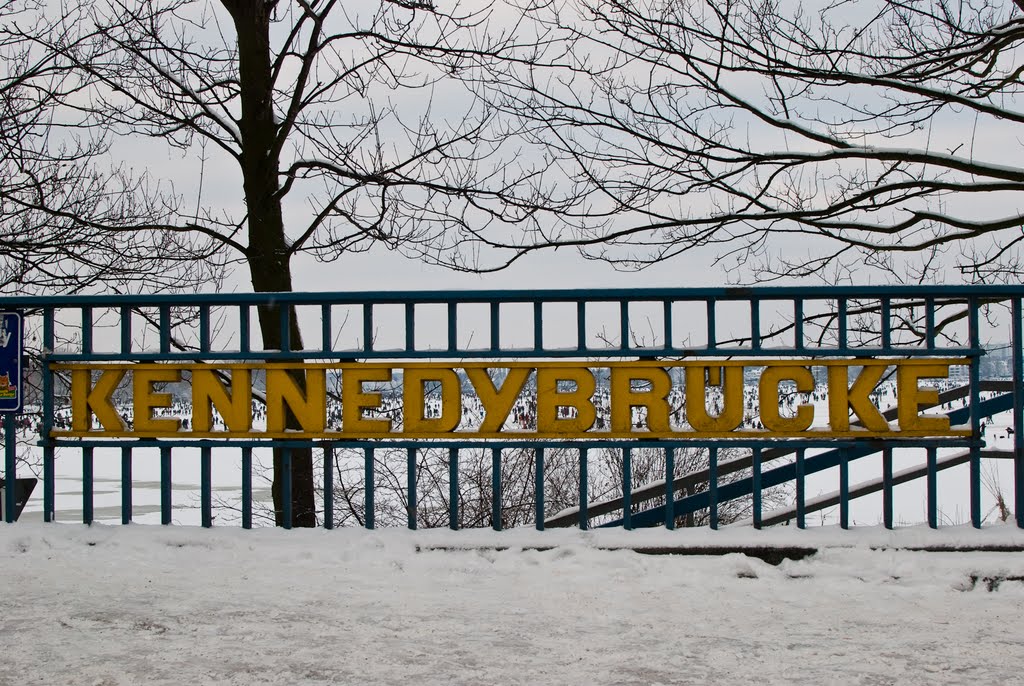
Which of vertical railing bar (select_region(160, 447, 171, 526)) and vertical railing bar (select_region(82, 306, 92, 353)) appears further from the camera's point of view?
vertical railing bar (select_region(82, 306, 92, 353))

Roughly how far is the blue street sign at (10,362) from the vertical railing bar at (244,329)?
170 cm

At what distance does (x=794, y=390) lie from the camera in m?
6.27

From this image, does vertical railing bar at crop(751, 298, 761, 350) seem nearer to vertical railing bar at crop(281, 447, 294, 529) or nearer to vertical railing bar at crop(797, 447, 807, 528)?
vertical railing bar at crop(797, 447, 807, 528)

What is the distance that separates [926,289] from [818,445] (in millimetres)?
1155

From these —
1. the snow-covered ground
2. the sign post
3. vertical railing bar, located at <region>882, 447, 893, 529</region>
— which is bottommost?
the snow-covered ground

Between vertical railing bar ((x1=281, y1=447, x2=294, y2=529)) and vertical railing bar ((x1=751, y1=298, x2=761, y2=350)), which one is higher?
vertical railing bar ((x1=751, y1=298, x2=761, y2=350))

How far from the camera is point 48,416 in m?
6.58

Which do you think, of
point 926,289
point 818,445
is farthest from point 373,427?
point 926,289

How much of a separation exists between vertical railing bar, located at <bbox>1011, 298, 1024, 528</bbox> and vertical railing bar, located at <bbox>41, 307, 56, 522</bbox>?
609 cm

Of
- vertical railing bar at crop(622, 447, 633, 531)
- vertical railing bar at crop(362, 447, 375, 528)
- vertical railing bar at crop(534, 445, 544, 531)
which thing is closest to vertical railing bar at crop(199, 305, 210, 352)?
vertical railing bar at crop(362, 447, 375, 528)

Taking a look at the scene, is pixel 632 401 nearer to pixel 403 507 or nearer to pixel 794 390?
pixel 794 390

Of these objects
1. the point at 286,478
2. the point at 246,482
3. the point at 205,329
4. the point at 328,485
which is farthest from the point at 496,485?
the point at 205,329

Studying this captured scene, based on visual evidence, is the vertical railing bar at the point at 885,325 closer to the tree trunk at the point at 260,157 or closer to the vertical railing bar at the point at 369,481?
the vertical railing bar at the point at 369,481

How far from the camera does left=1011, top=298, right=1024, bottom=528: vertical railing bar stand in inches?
237
